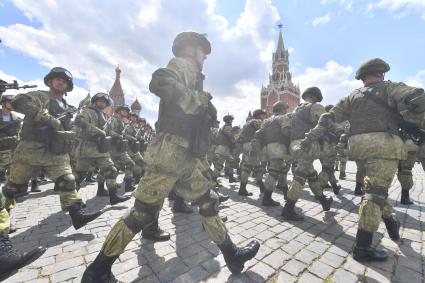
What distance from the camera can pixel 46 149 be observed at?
3609 millimetres

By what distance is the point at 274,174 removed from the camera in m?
5.13

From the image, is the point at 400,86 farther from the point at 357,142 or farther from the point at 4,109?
the point at 4,109

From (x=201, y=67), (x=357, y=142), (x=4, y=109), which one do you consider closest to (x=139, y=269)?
(x=201, y=67)

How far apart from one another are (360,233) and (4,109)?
902 cm

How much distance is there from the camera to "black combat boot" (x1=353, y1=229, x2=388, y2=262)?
2.60m

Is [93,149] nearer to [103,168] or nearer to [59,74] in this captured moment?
[103,168]

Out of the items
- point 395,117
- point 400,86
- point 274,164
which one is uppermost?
point 400,86

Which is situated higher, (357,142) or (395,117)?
(395,117)

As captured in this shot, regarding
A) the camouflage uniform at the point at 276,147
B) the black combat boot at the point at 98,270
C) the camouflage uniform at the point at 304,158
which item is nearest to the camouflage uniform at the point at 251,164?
the camouflage uniform at the point at 276,147

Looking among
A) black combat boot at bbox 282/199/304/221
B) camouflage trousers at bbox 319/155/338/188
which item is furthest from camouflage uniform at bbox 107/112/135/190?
camouflage trousers at bbox 319/155/338/188

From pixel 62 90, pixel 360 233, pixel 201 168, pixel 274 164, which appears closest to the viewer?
pixel 201 168

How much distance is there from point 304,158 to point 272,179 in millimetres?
1025

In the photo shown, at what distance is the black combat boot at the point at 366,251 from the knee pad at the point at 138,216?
2.40 m

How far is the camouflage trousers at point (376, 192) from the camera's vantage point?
8.82 ft
